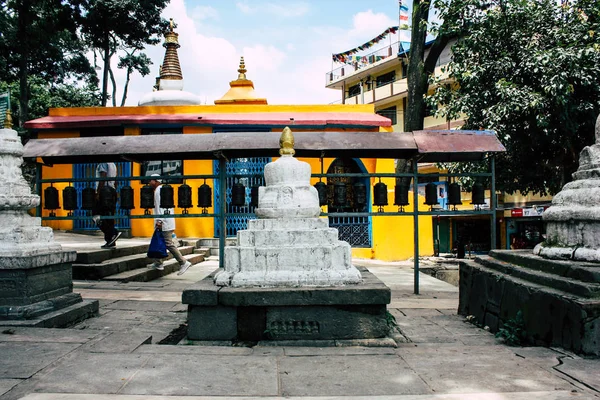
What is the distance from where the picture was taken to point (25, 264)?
487cm

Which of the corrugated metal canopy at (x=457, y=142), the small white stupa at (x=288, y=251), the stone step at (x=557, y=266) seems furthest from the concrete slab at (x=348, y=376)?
the corrugated metal canopy at (x=457, y=142)

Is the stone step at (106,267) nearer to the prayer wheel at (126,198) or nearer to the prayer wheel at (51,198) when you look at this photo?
the prayer wheel at (126,198)

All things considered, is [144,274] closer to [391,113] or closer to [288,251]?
[288,251]

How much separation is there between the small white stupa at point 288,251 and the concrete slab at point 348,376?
0.93 m

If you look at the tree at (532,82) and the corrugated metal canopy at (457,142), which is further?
the tree at (532,82)

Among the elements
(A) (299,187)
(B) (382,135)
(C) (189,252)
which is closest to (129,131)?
(C) (189,252)

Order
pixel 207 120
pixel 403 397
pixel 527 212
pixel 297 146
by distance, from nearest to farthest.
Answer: pixel 403 397 → pixel 297 146 → pixel 207 120 → pixel 527 212

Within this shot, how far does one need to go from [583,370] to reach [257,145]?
588 cm

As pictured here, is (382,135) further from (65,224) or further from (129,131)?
(65,224)

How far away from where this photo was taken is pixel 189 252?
514 inches

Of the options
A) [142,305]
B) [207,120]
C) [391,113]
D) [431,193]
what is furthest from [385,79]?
[142,305]

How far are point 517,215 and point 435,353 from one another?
2026 centimetres

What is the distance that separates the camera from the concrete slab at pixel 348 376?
3.09 m

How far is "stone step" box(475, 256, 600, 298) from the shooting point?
3900 mm
